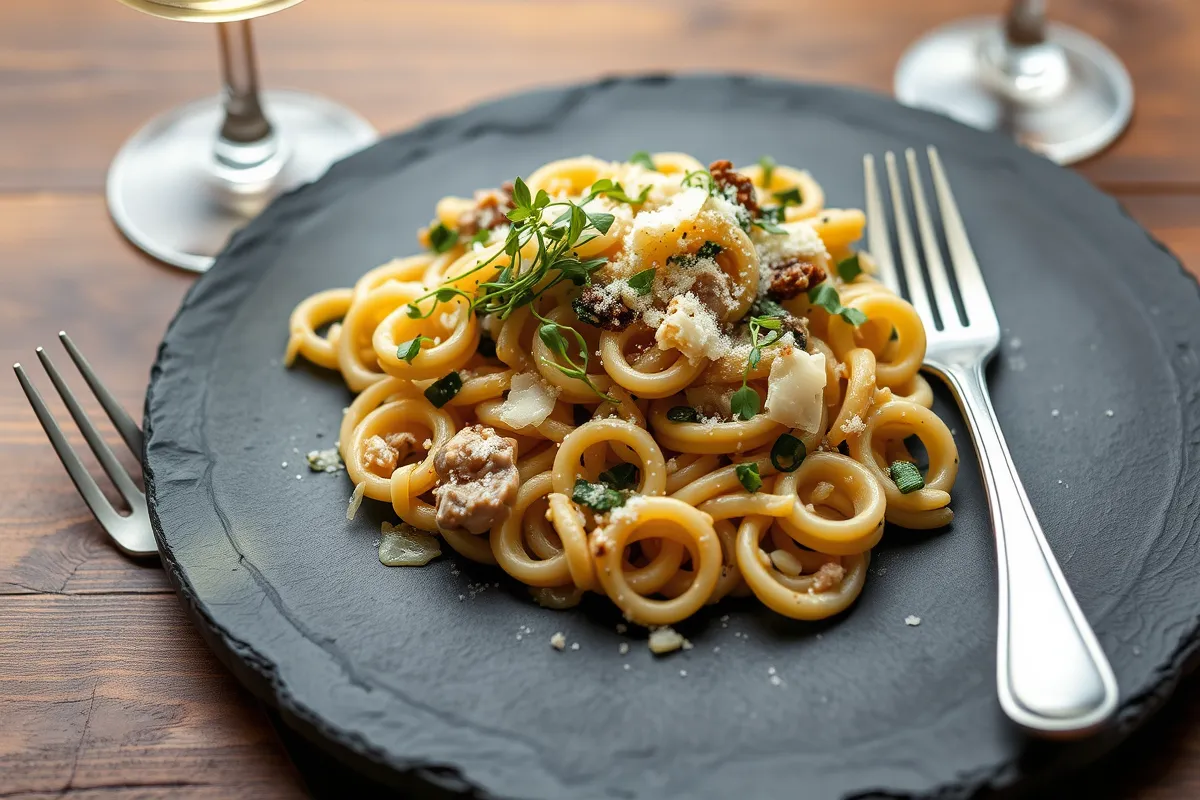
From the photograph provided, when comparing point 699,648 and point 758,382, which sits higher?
point 758,382

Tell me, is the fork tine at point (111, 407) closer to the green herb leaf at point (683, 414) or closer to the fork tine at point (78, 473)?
the fork tine at point (78, 473)

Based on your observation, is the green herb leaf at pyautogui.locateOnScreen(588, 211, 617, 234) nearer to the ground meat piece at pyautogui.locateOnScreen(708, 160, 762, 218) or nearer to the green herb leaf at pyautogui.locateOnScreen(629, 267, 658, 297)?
the green herb leaf at pyautogui.locateOnScreen(629, 267, 658, 297)

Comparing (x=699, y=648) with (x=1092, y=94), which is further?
(x=1092, y=94)

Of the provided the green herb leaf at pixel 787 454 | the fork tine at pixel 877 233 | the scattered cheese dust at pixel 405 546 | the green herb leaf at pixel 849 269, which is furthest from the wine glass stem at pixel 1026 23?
the scattered cheese dust at pixel 405 546

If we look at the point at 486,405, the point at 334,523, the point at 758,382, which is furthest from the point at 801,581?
the point at 334,523

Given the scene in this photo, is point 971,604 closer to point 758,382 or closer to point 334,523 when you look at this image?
point 758,382

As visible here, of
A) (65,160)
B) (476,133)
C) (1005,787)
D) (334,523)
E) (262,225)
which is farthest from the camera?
(65,160)

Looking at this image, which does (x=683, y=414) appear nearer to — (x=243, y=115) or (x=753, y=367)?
(x=753, y=367)
